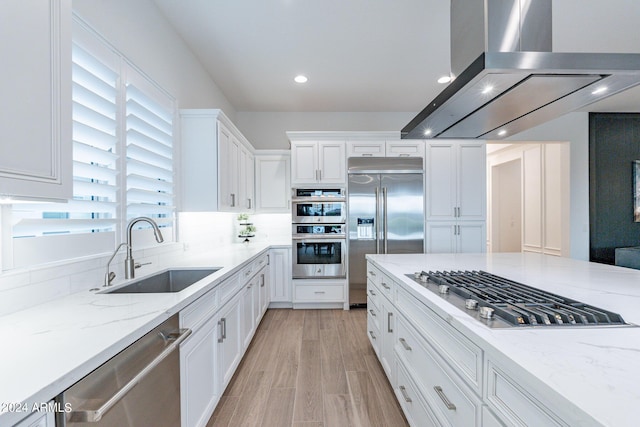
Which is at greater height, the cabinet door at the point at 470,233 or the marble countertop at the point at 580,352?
the cabinet door at the point at 470,233

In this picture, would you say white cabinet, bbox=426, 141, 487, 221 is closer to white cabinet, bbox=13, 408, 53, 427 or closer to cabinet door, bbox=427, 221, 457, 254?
cabinet door, bbox=427, 221, 457, 254

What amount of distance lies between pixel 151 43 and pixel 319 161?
2294 millimetres

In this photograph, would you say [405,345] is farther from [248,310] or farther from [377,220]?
[377,220]

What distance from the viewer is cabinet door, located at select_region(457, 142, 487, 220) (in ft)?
13.5

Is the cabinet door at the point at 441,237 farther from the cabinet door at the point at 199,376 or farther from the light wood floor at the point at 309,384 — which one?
the cabinet door at the point at 199,376

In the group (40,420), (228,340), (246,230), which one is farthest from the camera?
(246,230)

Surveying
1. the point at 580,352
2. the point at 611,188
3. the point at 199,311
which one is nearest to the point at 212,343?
the point at 199,311

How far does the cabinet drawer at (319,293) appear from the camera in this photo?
4082 mm

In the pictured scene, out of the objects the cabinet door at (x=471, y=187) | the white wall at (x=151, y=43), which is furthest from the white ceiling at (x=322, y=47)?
the cabinet door at (x=471, y=187)

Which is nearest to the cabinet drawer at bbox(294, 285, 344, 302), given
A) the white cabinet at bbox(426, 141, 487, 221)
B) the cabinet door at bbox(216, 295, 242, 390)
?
the white cabinet at bbox(426, 141, 487, 221)

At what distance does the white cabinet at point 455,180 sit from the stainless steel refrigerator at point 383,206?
0.20m

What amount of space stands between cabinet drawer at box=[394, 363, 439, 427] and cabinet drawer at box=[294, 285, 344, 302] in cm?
220

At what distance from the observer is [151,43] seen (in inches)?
90.7

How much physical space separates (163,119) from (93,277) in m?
1.40
